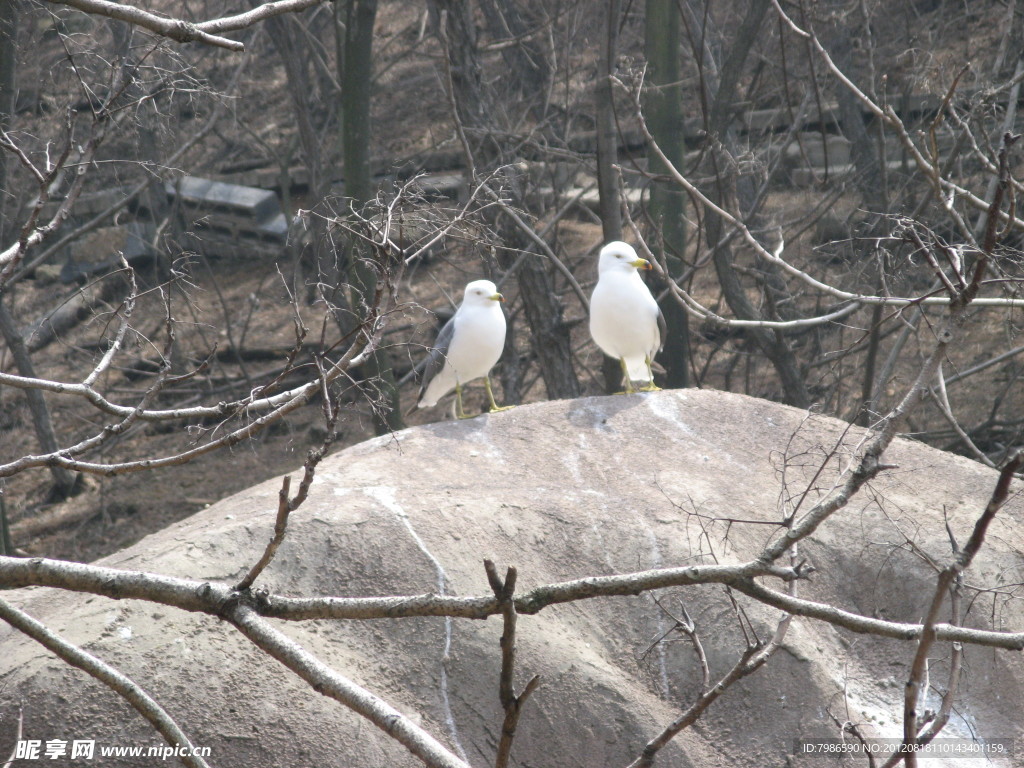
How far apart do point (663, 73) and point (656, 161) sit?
0.78 m

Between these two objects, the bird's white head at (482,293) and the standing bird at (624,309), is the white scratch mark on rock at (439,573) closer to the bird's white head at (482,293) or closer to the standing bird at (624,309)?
the bird's white head at (482,293)

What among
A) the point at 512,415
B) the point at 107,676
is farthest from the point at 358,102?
the point at 107,676

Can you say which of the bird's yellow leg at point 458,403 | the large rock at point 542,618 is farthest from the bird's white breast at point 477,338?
the large rock at point 542,618

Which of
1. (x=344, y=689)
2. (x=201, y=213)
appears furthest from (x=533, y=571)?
(x=201, y=213)

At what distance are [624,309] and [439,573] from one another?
2711 millimetres

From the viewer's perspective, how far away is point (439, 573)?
15.2 feet

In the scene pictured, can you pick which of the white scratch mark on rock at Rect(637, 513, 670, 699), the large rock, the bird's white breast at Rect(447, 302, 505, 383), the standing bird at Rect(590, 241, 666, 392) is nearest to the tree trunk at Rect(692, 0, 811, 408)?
the standing bird at Rect(590, 241, 666, 392)

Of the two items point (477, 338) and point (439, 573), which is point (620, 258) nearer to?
point (477, 338)

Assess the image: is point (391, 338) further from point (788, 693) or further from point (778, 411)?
point (788, 693)

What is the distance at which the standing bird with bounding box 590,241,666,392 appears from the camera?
22.2ft

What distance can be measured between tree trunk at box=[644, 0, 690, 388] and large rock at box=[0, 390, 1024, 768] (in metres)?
3.61

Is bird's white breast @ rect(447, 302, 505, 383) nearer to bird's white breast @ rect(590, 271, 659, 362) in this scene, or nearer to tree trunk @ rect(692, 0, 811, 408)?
bird's white breast @ rect(590, 271, 659, 362)

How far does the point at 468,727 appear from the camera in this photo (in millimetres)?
4344

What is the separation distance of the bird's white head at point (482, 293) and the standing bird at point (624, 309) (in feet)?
2.33
